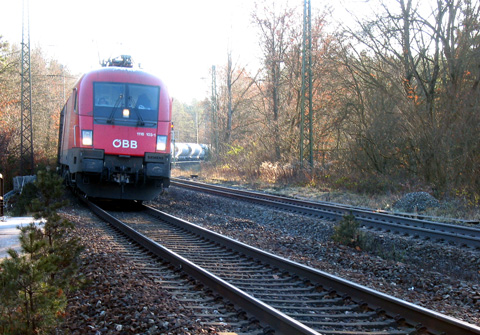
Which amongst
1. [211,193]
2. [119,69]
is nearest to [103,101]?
[119,69]

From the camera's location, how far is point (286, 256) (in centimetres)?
736

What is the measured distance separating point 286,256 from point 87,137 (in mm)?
6811

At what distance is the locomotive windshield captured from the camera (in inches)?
480

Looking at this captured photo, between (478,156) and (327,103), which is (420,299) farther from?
(327,103)

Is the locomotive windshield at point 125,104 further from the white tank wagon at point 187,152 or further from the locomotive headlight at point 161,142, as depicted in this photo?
the white tank wagon at point 187,152

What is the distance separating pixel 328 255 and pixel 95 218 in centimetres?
618

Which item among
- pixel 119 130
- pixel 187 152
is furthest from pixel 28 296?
pixel 187 152

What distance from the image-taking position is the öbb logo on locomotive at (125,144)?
12156mm

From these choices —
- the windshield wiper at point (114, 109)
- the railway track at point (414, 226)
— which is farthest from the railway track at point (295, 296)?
the windshield wiper at point (114, 109)

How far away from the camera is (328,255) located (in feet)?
25.2

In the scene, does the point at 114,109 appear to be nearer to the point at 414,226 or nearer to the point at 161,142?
the point at 161,142

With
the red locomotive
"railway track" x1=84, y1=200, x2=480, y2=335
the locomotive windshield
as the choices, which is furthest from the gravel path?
the locomotive windshield

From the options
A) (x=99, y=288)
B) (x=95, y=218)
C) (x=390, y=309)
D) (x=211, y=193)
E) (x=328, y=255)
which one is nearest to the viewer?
(x=390, y=309)

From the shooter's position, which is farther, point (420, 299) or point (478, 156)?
point (478, 156)
